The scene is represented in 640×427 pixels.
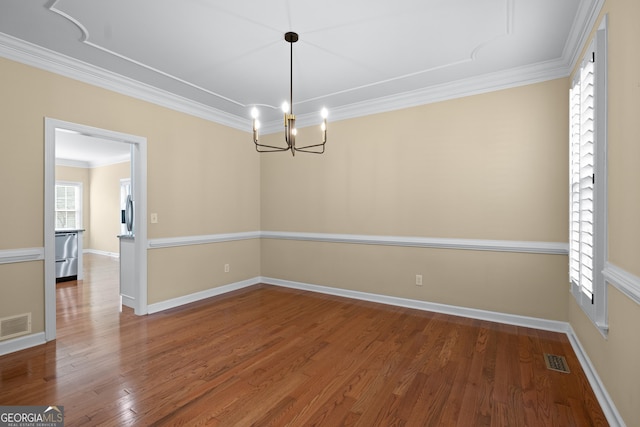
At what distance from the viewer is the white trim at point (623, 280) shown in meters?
1.55

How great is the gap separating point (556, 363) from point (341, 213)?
9.57ft

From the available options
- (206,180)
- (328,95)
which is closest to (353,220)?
(328,95)

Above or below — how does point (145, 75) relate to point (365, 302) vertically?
above

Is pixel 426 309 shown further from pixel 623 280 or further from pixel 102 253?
pixel 102 253

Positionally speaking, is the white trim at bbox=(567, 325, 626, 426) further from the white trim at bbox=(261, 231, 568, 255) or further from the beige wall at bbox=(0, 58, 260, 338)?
the beige wall at bbox=(0, 58, 260, 338)

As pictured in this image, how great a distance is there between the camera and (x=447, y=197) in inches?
149

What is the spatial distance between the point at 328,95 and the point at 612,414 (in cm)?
393

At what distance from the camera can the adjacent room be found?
6.74ft

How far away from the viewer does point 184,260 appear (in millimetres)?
4301

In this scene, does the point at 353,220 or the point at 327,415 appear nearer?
the point at 327,415

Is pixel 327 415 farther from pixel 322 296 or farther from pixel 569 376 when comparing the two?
pixel 322 296

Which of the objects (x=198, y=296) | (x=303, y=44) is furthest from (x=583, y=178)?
(x=198, y=296)

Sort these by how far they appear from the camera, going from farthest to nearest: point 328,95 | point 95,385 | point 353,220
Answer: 1. point 353,220
2. point 328,95
3. point 95,385

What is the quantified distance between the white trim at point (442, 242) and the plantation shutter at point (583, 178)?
0.41m
